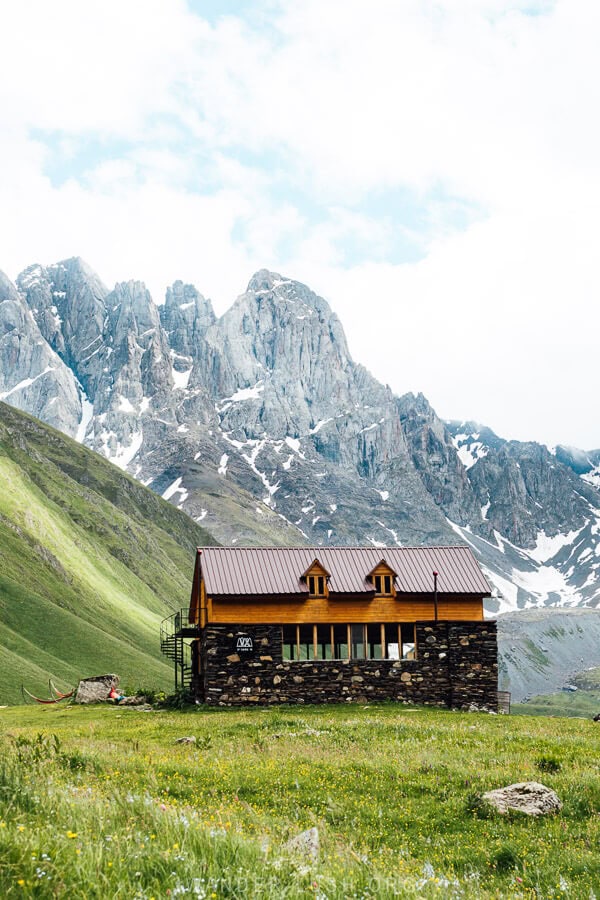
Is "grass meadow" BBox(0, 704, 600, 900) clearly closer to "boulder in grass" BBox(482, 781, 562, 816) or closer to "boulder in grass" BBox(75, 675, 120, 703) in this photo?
"boulder in grass" BBox(482, 781, 562, 816)

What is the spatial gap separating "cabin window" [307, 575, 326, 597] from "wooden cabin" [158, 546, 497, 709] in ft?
0.21

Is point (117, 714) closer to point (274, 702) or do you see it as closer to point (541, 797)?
point (274, 702)

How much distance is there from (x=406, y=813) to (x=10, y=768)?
8.53 metres

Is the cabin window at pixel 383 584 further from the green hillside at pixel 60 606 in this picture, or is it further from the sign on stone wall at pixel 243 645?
the green hillside at pixel 60 606

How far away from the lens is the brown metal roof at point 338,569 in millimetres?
53344

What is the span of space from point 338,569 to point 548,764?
3275 cm

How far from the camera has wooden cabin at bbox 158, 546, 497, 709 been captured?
51281 millimetres

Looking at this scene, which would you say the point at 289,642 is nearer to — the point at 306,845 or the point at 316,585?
the point at 316,585

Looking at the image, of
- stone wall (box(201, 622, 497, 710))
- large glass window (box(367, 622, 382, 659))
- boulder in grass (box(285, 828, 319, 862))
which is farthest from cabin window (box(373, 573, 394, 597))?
boulder in grass (box(285, 828, 319, 862))

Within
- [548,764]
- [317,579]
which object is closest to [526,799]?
[548,764]

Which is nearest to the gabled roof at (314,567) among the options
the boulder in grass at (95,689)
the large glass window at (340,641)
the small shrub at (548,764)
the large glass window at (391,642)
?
the large glass window at (340,641)

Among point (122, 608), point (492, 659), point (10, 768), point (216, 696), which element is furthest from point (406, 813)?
point (122, 608)

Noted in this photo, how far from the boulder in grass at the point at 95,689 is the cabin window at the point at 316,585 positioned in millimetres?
13305

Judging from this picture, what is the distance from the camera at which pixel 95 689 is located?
53.3 m
